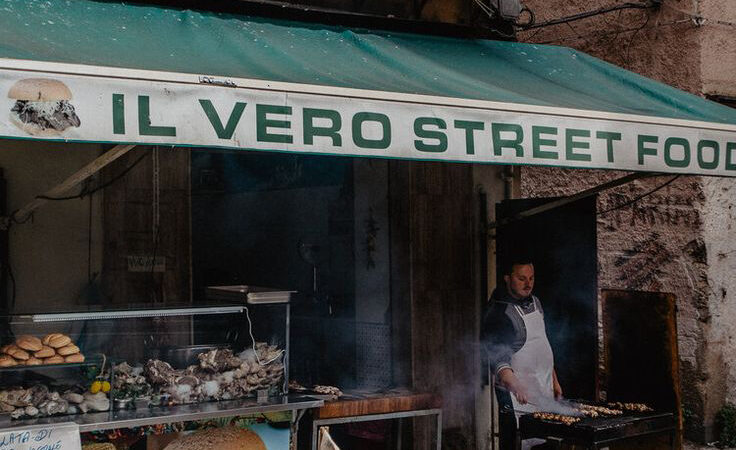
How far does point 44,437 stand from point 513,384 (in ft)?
9.57

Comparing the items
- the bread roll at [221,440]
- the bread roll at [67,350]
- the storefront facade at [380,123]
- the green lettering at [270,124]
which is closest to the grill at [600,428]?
the storefront facade at [380,123]

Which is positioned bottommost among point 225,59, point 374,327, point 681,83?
point 374,327

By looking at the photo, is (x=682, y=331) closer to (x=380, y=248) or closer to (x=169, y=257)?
(x=380, y=248)

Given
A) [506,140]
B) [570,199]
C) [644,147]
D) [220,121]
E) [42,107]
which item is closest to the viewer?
[42,107]

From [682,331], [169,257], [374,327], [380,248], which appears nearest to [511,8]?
[380,248]

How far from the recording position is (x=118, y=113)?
3.66 metres

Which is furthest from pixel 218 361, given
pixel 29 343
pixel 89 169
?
pixel 89 169

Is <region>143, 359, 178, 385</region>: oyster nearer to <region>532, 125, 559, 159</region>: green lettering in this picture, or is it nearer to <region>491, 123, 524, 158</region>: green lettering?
<region>491, 123, 524, 158</region>: green lettering

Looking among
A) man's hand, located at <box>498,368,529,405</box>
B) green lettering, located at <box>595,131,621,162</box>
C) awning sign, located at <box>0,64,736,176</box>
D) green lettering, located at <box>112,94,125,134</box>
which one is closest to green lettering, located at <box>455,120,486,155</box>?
awning sign, located at <box>0,64,736,176</box>

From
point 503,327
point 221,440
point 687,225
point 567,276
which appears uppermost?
point 687,225

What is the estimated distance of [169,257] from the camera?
20.5 ft

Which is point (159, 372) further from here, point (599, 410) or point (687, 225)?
point (687, 225)

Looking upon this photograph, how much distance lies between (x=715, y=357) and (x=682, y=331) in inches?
14.3

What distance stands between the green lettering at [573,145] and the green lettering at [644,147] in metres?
0.37
